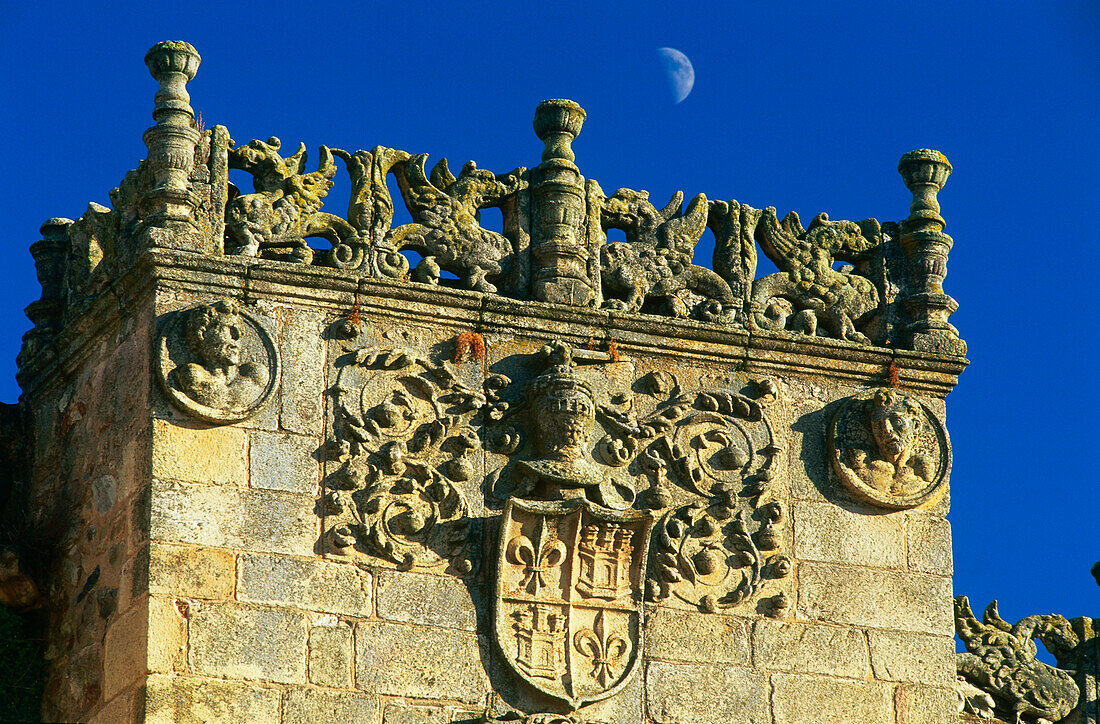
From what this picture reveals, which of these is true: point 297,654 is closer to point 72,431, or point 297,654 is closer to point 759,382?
point 72,431

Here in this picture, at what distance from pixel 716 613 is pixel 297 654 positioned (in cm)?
229

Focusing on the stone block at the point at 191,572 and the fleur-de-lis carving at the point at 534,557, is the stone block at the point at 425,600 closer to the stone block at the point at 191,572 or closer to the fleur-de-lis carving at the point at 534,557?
the fleur-de-lis carving at the point at 534,557

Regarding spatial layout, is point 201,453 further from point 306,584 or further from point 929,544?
point 929,544

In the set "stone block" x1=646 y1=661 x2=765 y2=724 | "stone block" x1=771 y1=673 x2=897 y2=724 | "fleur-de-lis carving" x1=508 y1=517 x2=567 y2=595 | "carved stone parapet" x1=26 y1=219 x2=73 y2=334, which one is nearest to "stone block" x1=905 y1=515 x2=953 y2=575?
"stone block" x1=771 y1=673 x2=897 y2=724

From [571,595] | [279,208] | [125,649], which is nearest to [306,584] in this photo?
[125,649]

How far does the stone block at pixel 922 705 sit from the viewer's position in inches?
561

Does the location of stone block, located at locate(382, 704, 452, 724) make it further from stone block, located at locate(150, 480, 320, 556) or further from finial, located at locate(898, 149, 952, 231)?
finial, located at locate(898, 149, 952, 231)

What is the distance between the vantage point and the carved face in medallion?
1463 cm

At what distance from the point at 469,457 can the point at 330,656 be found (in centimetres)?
133

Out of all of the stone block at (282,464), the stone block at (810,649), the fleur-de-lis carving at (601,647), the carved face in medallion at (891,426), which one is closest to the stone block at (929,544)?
the carved face in medallion at (891,426)

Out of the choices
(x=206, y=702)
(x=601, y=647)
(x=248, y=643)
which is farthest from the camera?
(x=601, y=647)

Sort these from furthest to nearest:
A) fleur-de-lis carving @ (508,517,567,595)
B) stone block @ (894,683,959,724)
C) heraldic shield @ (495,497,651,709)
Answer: stone block @ (894,683,959,724) < fleur-de-lis carving @ (508,517,567,595) < heraldic shield @ (495,497,651,709)

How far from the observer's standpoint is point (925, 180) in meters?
15.4

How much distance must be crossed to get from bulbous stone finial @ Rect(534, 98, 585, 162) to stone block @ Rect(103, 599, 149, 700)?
3503mm
